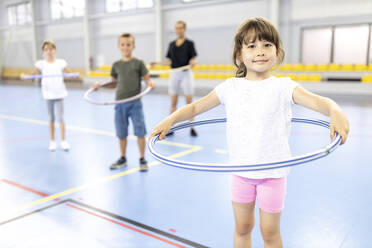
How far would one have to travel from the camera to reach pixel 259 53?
170 cm

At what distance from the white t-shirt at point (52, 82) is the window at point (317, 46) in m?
11.9

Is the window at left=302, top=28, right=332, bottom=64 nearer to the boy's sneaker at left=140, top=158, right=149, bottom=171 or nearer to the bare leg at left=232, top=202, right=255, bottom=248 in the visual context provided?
the boy's sneaker at left=140, top=158, right=149, bottom=171

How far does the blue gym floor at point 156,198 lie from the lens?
261 centimetres

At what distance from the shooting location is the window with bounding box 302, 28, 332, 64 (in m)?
14.2

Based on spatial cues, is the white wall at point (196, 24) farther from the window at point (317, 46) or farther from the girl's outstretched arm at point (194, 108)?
the girl's outstretched arm at point (194, 108)

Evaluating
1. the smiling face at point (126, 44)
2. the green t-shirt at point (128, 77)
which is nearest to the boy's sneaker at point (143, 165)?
the green t-shirt at point (128, 77)

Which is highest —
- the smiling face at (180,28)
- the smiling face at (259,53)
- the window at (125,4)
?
the window at (125,4)

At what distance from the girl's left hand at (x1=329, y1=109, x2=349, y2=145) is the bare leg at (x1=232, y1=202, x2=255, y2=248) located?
690 millimetres

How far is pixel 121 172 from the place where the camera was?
4.23 m

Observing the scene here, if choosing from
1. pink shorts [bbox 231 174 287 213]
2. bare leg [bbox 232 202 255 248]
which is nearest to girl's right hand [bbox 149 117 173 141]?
pink shorts [bbox 231 174 287 213]

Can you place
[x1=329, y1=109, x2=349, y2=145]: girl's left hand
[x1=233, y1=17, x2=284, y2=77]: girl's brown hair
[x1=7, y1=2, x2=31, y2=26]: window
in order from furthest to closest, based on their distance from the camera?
[x1=7, y1=2, x2=31, y2=26]: window < [x1=233, y1=17, x2=284, y2=77]: girl's brown hair < [x1=329, y1=109, x2=349, y2=145]: girl's left hand

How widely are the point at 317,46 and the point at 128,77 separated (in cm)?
1241

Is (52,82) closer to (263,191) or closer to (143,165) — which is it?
(143,165)

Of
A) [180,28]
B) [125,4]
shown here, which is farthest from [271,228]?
[125,4]
